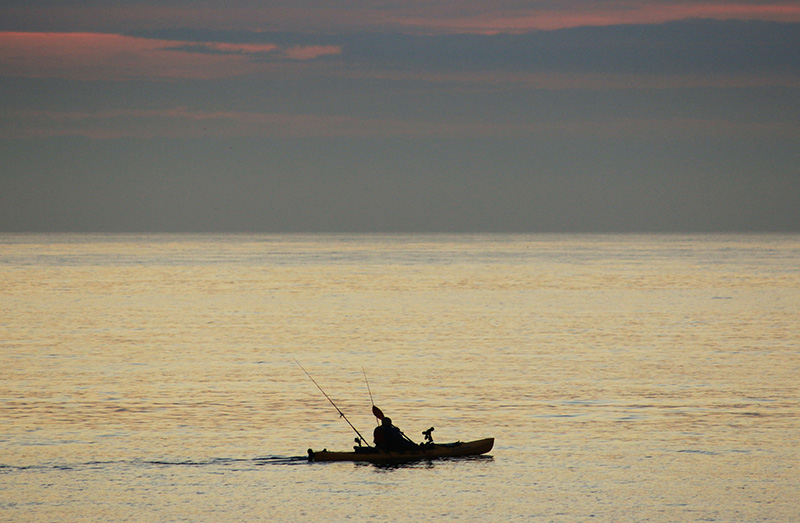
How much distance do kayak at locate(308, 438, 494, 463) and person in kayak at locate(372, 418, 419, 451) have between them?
14 centimetres

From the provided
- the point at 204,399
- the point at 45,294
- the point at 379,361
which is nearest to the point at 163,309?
the point at 45,294

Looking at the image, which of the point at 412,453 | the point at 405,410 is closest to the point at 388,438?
the point at 412,453

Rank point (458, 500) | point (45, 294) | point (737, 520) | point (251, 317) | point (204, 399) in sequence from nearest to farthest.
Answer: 1. point (737, 520)
2. point (458, 500)
3. point (204, 399)
4. point (251, 317)
5. point (45, 294)

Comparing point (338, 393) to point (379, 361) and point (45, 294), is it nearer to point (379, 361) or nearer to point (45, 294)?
point (379, 361)

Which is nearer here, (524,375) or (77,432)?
(77,432)

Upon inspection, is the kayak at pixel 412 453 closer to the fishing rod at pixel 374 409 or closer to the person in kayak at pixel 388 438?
the person in kayak at pixel 388 438

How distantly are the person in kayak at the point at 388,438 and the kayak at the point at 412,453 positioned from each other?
0.14 meters

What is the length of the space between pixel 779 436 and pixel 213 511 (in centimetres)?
1781

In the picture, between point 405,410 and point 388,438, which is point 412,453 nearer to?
point 388,438

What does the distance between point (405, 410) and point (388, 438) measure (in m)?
7.48

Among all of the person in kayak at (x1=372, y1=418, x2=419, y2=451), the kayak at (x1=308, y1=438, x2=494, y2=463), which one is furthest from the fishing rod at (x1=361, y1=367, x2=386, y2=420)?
the kayak at (x1=308, y1=438, x2=494, y2=463)

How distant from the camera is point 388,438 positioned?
29859 millimetres

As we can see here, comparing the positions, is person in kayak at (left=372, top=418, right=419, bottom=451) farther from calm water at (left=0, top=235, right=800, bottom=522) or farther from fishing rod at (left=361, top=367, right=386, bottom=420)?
calm water at (left=0, top=235, right=800, bottom=522)

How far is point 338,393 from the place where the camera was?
41750 mm
